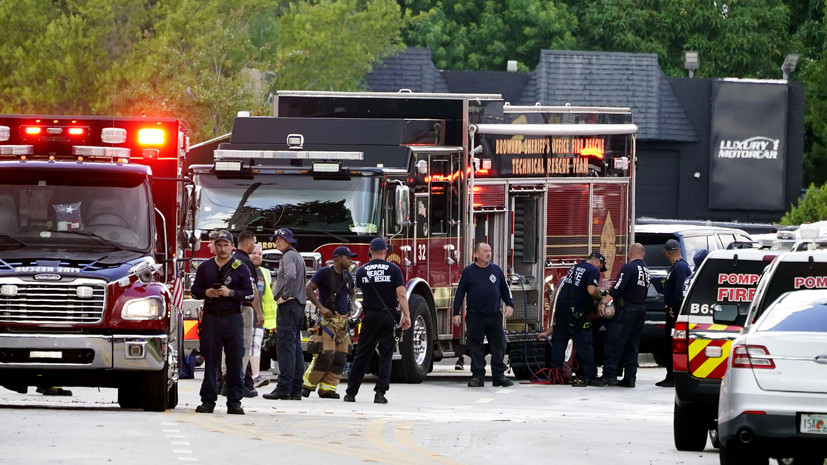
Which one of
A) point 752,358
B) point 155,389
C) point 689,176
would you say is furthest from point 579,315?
point 689,176

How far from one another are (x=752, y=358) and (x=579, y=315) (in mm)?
10823

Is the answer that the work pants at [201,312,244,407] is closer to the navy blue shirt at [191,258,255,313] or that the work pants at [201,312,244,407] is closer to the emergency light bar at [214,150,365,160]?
the navy blue shirt at [191,258,255,313]

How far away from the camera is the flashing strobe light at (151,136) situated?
683 inches

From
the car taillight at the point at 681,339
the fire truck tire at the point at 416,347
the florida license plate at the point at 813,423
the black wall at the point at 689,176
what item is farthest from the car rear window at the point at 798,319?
the black wall at the point at 689,176

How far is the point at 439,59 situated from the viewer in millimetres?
63812

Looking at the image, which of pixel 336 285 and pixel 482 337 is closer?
pixel 336 285

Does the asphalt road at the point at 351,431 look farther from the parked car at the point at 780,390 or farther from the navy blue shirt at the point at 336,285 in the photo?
the parked car at the point at 780,390

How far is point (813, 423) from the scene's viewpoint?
1121 cm

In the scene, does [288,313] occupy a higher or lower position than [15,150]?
lower

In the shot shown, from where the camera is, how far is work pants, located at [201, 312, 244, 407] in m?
16.1

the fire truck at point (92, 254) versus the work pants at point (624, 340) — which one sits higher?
the fire truck at point (92, 254)

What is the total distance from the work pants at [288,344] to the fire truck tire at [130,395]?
226 cm

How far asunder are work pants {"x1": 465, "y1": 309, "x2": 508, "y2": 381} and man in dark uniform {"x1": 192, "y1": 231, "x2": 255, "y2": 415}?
5847mm

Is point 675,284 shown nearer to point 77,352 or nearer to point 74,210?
point 74,210
